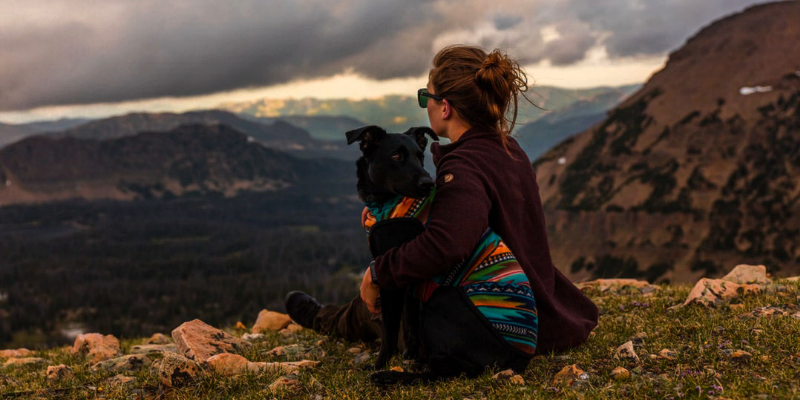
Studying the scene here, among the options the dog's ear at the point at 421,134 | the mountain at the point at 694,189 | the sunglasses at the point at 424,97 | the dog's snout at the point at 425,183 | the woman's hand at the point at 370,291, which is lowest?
the mountain at the point at 694,189

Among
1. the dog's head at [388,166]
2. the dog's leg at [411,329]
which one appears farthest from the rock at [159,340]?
the dog's head at [388,166]

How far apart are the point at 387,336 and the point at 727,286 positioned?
564cm

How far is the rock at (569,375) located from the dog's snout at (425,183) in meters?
2.31

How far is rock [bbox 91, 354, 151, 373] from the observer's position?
26.5 feet

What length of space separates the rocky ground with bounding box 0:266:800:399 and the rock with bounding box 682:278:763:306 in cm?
2

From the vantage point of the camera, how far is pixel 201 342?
26.5ft

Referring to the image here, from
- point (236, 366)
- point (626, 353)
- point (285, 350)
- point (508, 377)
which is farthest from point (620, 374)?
point (285, 350)

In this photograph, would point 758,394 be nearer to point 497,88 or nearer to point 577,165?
point 497,88

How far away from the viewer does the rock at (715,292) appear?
8492 mm

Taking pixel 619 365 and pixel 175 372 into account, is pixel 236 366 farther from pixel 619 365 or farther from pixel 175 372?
pixel 619 365

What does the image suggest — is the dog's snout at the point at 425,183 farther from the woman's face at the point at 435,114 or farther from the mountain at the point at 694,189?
the mountain at the point at 694,189

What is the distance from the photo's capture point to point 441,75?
19.9ft

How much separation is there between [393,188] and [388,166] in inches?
Result: 9.9

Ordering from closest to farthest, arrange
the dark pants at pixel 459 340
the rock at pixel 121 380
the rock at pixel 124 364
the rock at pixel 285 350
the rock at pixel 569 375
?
the rock at pixel 569 375 < the dark pants at pixel 459 340 < the rock at pixel 121 380 < the rock at pixel 124 364 < the rock at pixel 285 350
